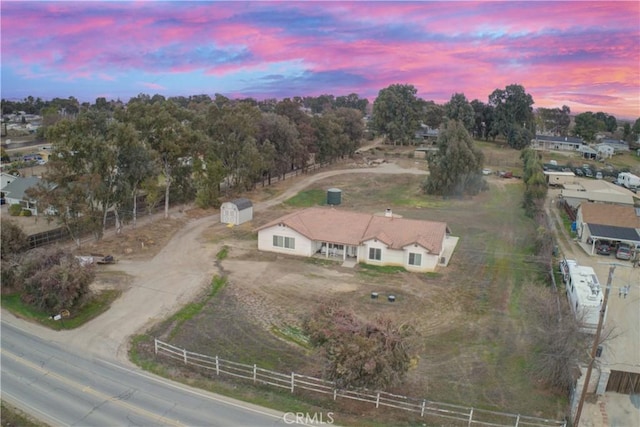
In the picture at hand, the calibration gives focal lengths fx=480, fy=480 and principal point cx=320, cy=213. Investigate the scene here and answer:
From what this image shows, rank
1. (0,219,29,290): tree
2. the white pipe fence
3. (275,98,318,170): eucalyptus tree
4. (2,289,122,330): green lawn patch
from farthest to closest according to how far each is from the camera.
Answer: (275,98,318,170): eucalyptus tree → (0,219,29,290): tree → (2,289,122,330): green lawn patch → the white pipe fence

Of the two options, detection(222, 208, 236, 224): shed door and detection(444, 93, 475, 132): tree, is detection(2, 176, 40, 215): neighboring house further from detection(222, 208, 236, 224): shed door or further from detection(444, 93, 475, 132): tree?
detection(444, 93, 475, 132): tree

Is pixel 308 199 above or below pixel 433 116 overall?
below

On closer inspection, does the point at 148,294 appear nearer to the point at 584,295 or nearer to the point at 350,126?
the point at 584,295

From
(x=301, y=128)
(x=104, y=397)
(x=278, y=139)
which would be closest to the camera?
(x=104, y=397)

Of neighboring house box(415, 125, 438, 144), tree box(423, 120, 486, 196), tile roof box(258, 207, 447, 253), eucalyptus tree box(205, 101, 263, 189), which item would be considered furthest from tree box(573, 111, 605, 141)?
tile roof box(258, 207, 447, 253)

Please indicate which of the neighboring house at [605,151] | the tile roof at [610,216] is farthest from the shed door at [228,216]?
the neighboring house at [605,151]

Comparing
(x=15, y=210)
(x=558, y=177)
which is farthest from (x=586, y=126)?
(x=15, y=210)
